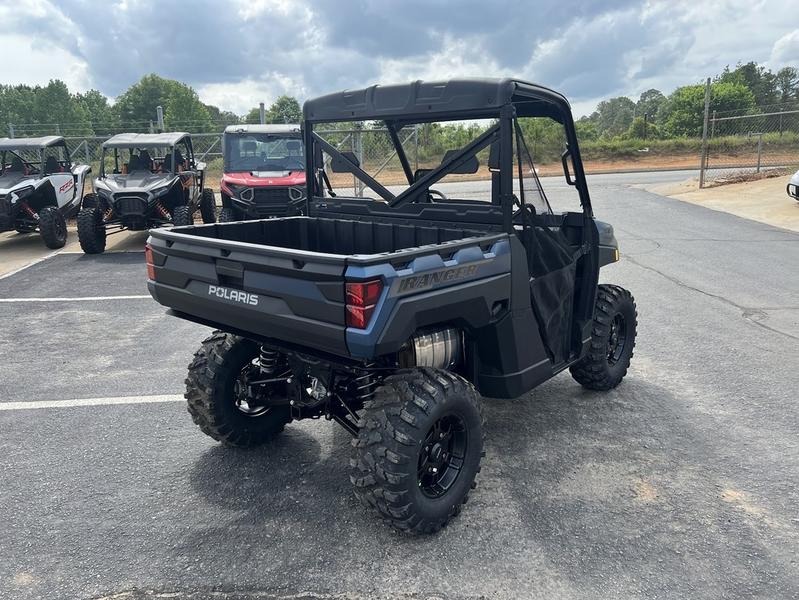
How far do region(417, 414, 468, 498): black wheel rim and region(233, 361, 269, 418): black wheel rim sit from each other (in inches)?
46.1

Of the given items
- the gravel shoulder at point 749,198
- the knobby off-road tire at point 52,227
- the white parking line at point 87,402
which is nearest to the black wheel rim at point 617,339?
the white parking line at point 87,402

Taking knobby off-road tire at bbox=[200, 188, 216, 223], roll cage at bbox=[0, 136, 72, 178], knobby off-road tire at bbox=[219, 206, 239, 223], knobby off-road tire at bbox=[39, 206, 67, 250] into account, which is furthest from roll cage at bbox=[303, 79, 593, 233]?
roll cage at bbox=[0, 136, 72, 178]

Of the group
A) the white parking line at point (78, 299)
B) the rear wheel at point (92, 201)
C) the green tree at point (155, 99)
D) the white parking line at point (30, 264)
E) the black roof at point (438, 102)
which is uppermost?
the green tree at point (155, 99)

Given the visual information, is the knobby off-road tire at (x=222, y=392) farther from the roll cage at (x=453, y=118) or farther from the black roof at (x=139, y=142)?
the black roof at (x=139, y=142)

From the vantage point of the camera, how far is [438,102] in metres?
3.53

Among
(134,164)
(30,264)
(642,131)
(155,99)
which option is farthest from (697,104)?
(155,99)

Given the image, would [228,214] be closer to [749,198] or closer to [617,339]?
[617,339]

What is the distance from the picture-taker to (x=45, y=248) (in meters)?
12.2

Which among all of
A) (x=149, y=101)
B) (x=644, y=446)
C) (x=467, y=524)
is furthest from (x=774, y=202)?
(x=149, y=101)

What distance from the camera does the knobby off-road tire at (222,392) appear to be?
3.77 metres

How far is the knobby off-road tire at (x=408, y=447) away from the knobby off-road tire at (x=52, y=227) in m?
10.8

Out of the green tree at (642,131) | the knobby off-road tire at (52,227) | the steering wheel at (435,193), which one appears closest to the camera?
the steering wheel at (435,193)

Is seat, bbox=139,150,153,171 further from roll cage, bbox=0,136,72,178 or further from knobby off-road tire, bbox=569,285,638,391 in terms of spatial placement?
knobby off-road tire, bbox=569,285,638,391

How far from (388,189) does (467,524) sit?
2.07 meters
